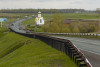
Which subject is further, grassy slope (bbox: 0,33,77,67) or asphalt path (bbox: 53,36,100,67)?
asphalt path (bbox: 53,36,100,67)

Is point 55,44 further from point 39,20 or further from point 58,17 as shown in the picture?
point 39,20

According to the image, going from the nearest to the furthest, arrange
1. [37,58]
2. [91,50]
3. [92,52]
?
[37,58] < [92,52] < [91,50]

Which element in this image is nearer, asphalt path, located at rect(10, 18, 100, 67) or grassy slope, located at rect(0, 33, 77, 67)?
grassy slope, located at rect(0, 33, 77, 67)

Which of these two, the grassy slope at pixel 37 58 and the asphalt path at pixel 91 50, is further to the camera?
the asphalt path at pixel 91 50

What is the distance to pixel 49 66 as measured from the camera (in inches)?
462

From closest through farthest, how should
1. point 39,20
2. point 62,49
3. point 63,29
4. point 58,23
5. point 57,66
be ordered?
point 57,66 < point 62,49 < point 63,29 < point 58,23 < point 39,20

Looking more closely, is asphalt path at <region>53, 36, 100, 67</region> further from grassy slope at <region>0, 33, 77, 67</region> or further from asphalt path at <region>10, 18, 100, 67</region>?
grassy slope at <region>0, 33, 77, 67</region>

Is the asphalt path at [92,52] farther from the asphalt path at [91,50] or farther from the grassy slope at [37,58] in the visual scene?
the grassy slope at [37,58]

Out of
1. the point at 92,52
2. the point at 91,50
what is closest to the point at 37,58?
the point at 92,52

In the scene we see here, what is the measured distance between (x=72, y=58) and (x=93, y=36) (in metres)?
21.4

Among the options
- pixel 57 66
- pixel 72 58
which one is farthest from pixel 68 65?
pixel 72 58

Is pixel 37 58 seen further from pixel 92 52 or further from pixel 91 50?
pixel 91 50

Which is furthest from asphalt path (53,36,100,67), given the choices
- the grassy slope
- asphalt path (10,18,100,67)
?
the grassy slope

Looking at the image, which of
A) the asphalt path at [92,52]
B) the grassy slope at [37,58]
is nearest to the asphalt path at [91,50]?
the asphalt path at [92,52]
